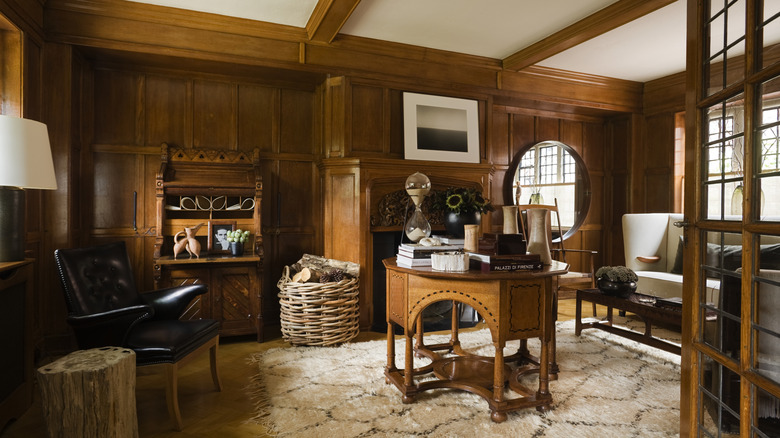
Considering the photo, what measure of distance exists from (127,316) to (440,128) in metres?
3.38

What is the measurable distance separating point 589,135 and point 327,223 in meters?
3.98

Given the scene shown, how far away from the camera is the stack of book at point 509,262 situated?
231 centimetres

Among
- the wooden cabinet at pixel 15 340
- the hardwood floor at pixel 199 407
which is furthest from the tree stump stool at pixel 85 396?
the wooden cabinet at pixel 15 340

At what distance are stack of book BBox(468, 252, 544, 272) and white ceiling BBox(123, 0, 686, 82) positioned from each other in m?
2.30

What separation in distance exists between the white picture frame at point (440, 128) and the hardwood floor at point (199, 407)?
2605 millimetres

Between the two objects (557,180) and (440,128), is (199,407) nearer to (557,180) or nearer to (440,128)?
(440,128)

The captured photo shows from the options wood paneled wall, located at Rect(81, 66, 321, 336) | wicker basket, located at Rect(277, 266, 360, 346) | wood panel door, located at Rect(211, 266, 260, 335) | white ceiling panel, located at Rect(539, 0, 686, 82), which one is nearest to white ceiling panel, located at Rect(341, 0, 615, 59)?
white ceiling panel, located at Rect(539, 0, 686, 82)

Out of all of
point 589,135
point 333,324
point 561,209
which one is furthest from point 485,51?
point 333,324

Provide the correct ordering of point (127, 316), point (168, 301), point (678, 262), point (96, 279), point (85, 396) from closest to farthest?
point (85, 396) → point (127, 316) → point (96, 279) → point (168, 301) → point (678, 262)

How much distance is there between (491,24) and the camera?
3.97 metres

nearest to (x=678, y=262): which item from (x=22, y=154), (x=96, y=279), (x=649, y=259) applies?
(x=649, y=259)

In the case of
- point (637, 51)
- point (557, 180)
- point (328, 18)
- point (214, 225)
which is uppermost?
point (637, 51)

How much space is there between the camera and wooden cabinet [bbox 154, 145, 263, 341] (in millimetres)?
3705

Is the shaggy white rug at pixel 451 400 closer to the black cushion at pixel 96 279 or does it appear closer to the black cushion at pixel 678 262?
the black cushion at pixel 96 279
